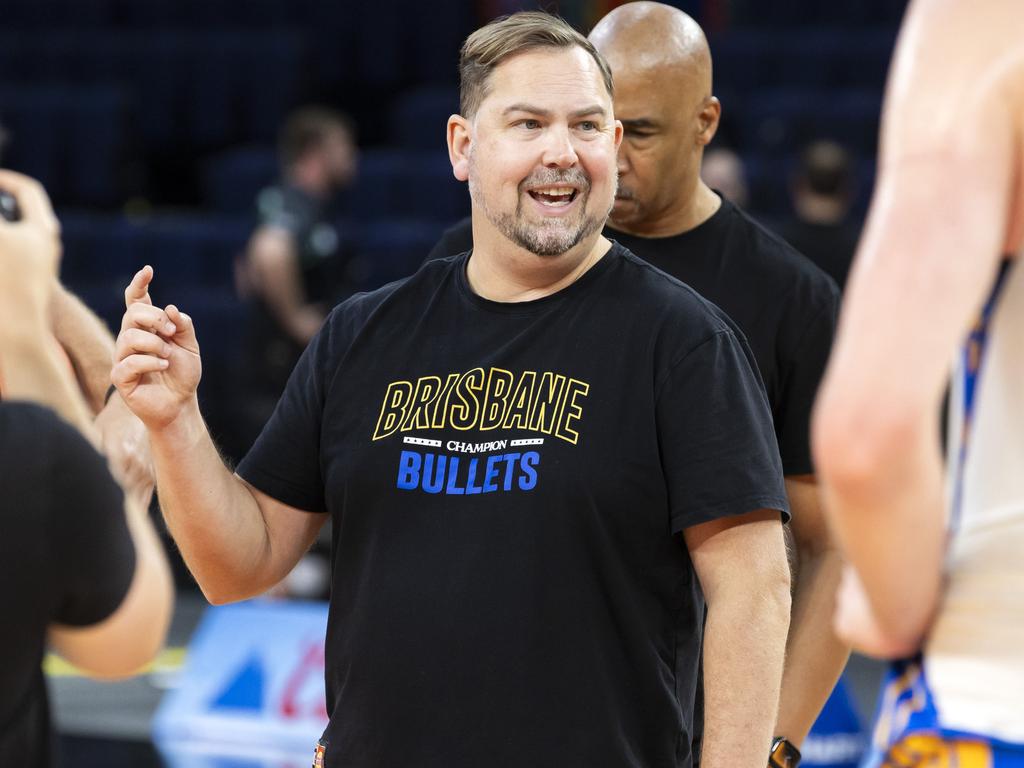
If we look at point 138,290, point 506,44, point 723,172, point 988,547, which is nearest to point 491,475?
point 138,290

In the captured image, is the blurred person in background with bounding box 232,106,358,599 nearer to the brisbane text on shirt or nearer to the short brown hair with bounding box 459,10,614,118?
the short brown hair with bounding box 459,10,614,118

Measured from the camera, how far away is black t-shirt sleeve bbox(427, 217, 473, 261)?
10.2 ft

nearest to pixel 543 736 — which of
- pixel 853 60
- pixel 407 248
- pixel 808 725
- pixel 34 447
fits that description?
pixel 808 725

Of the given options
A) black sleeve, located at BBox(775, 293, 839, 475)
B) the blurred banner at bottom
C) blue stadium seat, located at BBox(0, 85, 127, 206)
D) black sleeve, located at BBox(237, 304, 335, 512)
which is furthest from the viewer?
blue stadium seat, located at BBox(0, 85, 127, 206)

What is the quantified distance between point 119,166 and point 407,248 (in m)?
2.83

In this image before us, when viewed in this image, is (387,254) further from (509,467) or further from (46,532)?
(46,532)

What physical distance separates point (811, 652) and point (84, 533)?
1.70 metres

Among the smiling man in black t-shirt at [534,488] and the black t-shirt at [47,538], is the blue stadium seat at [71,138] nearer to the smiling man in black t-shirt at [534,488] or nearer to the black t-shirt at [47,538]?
the smiling man in black t-shirt at [534,488]

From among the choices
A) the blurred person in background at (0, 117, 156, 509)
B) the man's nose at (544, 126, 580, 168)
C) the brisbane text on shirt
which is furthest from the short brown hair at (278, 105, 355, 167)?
the brisbane text on shirt

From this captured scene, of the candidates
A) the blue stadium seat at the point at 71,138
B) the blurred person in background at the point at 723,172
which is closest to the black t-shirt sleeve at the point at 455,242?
the blurred person in background at the point at 723,172

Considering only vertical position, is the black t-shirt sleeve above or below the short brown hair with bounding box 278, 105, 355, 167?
above

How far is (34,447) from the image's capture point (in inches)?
61.9

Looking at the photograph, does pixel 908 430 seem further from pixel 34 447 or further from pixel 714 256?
pixel 714 256

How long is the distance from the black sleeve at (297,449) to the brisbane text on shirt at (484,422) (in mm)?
191
